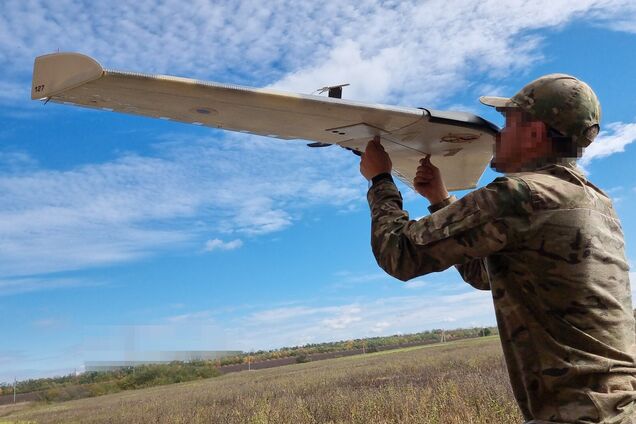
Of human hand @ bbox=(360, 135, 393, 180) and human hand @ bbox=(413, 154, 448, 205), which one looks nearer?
human hand @ bbox=(360, 135, 393, 180)

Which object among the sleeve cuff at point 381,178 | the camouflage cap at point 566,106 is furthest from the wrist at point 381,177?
the camouflage cap at point 566,106

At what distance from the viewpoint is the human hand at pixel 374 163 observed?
8.64 feet

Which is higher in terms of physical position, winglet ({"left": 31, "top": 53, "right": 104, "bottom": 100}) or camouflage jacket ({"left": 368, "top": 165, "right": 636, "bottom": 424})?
winglet ({"left": 31, "top": 53, "right": 104, "bottom": 100})

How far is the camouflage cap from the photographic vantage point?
2.08 m

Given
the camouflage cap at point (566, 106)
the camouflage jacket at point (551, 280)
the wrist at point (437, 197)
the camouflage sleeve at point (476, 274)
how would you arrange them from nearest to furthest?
the camouflage jacket at point (551, 280)
the camouflage cap at point (566, 106)
the camouflage sleeve at point (476, 274)
the wrist at point (437, 197)

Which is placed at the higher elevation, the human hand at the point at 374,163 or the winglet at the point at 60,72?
the winglet at the point at 60,72

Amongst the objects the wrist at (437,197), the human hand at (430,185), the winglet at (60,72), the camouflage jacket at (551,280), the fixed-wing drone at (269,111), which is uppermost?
the winglet at (60,72)

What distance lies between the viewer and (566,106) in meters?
2.08

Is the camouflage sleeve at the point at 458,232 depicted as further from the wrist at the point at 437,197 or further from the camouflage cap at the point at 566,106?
the wrist at the point at 437,197

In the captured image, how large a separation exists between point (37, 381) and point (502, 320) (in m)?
84.6

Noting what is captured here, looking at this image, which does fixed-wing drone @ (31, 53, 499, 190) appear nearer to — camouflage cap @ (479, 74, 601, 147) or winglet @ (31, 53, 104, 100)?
winglet @ (31, 53, 104, 100)

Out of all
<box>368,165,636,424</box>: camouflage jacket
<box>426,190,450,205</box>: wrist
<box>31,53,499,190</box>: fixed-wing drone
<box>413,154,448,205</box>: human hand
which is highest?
<box>31,53,499,190</box>: fixed-wing drone

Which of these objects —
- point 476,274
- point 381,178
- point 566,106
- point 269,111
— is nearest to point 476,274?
point 476,274

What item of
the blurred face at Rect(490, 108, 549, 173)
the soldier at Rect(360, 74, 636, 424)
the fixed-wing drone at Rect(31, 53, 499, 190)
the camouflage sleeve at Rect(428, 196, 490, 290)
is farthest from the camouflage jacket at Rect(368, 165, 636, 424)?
the fixed-wing drone at Rect(31, 53, 499, 190)
